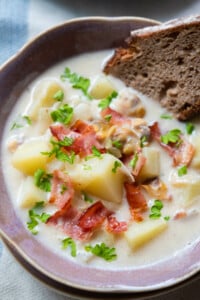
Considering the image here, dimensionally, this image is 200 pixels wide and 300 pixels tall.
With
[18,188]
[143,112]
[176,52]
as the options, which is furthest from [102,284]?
[176,52]

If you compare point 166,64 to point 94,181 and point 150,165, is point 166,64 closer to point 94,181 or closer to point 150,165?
point 150,165

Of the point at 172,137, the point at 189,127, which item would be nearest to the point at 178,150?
the point at 172,137

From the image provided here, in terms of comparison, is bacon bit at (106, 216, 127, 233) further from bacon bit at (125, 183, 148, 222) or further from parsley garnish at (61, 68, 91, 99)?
parsley garnish at (61, 68, 91, 99)

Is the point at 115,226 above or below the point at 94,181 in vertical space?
below

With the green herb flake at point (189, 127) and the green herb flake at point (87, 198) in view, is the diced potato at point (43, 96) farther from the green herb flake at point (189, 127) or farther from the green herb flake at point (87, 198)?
the green herb flake at point (189, 127)

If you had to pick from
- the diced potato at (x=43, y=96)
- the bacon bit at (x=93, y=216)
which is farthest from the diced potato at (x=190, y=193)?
the diced potato at (x=43, y=96)

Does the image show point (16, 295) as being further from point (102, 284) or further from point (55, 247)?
point (102, 284)
